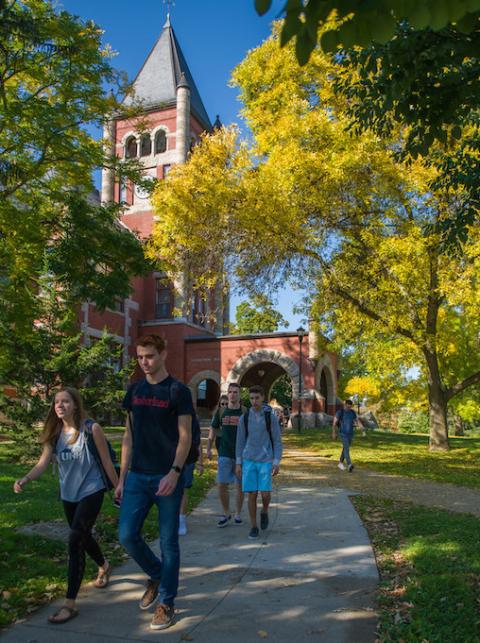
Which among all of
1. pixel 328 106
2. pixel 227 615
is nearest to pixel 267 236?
pixel 328 106

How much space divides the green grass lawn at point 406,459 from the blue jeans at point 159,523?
975 cm

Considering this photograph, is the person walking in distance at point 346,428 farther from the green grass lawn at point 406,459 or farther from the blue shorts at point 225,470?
the blue shorts at point 225,470

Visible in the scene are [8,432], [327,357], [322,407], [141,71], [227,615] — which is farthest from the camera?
[141,71]

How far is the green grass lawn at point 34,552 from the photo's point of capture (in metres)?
4.68

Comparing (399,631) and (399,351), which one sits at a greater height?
(399,351)

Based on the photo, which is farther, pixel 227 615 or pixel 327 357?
pixel 327 357

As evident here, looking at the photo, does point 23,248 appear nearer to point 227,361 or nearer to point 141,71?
point 227,361

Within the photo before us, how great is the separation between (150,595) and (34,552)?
2017 mm

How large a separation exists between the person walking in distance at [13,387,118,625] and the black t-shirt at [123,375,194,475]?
0.48m

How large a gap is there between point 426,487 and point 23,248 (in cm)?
913

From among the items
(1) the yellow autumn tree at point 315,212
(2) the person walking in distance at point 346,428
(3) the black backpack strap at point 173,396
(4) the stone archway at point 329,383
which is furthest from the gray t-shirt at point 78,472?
(4) the stone archway at point 329,383

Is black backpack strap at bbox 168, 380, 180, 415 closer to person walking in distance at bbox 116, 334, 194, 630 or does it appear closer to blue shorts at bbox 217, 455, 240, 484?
person walking in distance at bbox 116, 334, 194, 630

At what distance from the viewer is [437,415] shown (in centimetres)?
1977

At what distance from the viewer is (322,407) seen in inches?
1239
